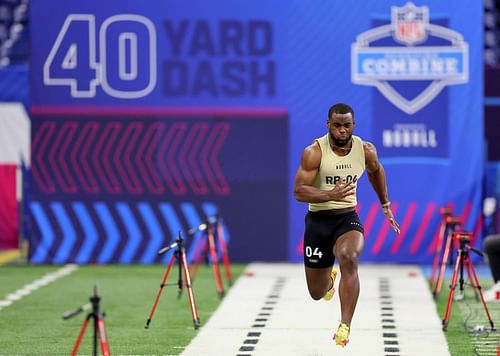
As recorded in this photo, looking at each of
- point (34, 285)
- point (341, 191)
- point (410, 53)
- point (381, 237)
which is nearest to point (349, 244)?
point (341, 191)

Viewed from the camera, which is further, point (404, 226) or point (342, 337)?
point (404, 226)

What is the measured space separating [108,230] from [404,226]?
447cm

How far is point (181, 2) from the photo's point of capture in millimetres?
19000

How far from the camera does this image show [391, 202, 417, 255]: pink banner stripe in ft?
62.2

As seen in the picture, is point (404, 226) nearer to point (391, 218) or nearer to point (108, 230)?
point (108, 230)

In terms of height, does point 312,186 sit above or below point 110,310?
above

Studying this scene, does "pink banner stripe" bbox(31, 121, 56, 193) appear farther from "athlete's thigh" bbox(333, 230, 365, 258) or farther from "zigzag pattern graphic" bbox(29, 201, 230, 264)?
"athlete's thigh" bbox(333, 230, 365, 258)

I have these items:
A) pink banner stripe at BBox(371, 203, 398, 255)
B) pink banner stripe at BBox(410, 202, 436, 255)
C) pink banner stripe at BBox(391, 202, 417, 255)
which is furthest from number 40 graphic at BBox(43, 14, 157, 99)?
pink banner stripe at BBox(410, 202, 436, 255)

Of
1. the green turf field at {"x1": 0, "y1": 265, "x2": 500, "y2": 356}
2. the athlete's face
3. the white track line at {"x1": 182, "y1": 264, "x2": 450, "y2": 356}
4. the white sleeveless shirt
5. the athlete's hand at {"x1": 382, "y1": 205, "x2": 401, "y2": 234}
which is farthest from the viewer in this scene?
the green turf field at {"x1": 0, "y1": 265, "x2": 500, "y2": 356}

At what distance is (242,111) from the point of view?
1903 centimetres

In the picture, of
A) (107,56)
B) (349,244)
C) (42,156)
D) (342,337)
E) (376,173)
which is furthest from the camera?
(42,156)

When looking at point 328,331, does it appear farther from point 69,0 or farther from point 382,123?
point 69,0

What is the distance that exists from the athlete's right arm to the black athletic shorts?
196 millimetres

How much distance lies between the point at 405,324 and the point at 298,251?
6.20 meters
